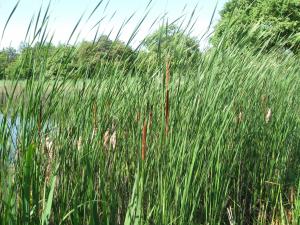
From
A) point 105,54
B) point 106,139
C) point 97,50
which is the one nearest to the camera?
point 106,139

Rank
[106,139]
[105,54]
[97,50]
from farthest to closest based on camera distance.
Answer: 1. [97,50]
2. [105,54]
3. [106,139]

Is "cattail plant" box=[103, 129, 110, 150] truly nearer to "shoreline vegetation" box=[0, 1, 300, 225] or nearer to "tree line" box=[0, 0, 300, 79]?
"shoreline vegetation" box=[0, 1, 300, 225]

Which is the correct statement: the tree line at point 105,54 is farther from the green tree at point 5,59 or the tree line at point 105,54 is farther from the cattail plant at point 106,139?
the cattail plant at point 106,139

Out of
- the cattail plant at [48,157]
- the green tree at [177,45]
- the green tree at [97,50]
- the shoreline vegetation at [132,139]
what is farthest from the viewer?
the green tree at [177,45]

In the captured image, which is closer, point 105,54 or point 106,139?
point 106,139

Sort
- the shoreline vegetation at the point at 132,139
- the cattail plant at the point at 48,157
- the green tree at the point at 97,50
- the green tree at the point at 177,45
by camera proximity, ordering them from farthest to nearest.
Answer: the green tree at the point at 177,45
the green tree at the point at 97,50
the cattail plant at the point at 48,157
the shoreline vegetation at the point at 132,139

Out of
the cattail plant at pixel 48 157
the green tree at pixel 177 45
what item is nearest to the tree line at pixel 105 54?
the green tree at pixel 177 45

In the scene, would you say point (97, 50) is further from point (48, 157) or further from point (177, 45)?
point (48, 157)

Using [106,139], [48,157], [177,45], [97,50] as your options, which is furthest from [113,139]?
[177,45]

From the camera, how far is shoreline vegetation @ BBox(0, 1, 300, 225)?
1258mm

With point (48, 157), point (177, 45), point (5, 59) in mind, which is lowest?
point (48, 157)

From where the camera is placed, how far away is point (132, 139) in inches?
70.9

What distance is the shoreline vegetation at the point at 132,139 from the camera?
126 centimetres

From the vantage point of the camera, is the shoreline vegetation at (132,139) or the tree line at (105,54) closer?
the shoreline vegetation at (132,139)
